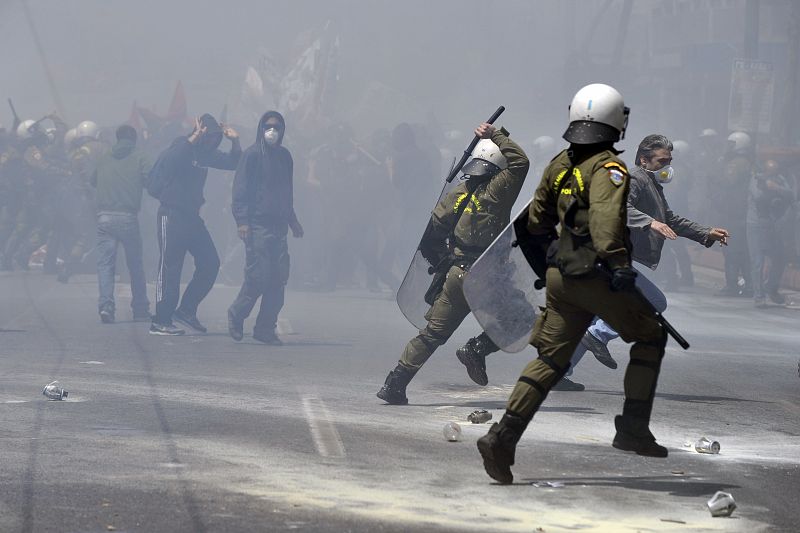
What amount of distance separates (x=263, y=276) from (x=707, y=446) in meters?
6.82

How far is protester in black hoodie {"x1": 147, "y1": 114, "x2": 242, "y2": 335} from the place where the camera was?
14.6 meters

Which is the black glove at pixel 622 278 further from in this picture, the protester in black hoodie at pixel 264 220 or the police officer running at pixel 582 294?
the protester in black hoodie at pixel 264 220

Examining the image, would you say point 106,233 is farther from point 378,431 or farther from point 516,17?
point 516,17

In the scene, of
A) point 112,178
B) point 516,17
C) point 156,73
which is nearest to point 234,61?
point 156,73

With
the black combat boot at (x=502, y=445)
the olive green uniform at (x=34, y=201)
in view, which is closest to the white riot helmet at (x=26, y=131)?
the olive green uniform at (x=34, y=201)

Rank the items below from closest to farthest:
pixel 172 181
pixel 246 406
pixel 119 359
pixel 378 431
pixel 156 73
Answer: pixel 378 431
pixel 246 406
pixel 119 359
pixel 172 181
pixel 156 73

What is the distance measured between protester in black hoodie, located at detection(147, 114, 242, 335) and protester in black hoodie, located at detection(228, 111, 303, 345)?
73 centimetres

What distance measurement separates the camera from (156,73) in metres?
62.7

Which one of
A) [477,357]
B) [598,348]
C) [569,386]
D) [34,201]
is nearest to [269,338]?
[569,386]

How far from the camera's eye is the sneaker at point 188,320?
14596mm

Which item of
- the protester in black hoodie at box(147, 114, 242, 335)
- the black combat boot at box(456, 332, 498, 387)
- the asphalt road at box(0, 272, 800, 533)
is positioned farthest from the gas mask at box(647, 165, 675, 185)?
the protester in black hoodie at box(147, 114, 242, 335)

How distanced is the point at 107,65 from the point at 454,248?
56648mm

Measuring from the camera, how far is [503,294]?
27.9 feet

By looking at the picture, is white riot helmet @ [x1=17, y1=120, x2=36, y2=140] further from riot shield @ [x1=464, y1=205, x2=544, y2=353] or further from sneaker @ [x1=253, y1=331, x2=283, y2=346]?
riot shield @ [x1=464, y1=205, x2=544, y2=353]
